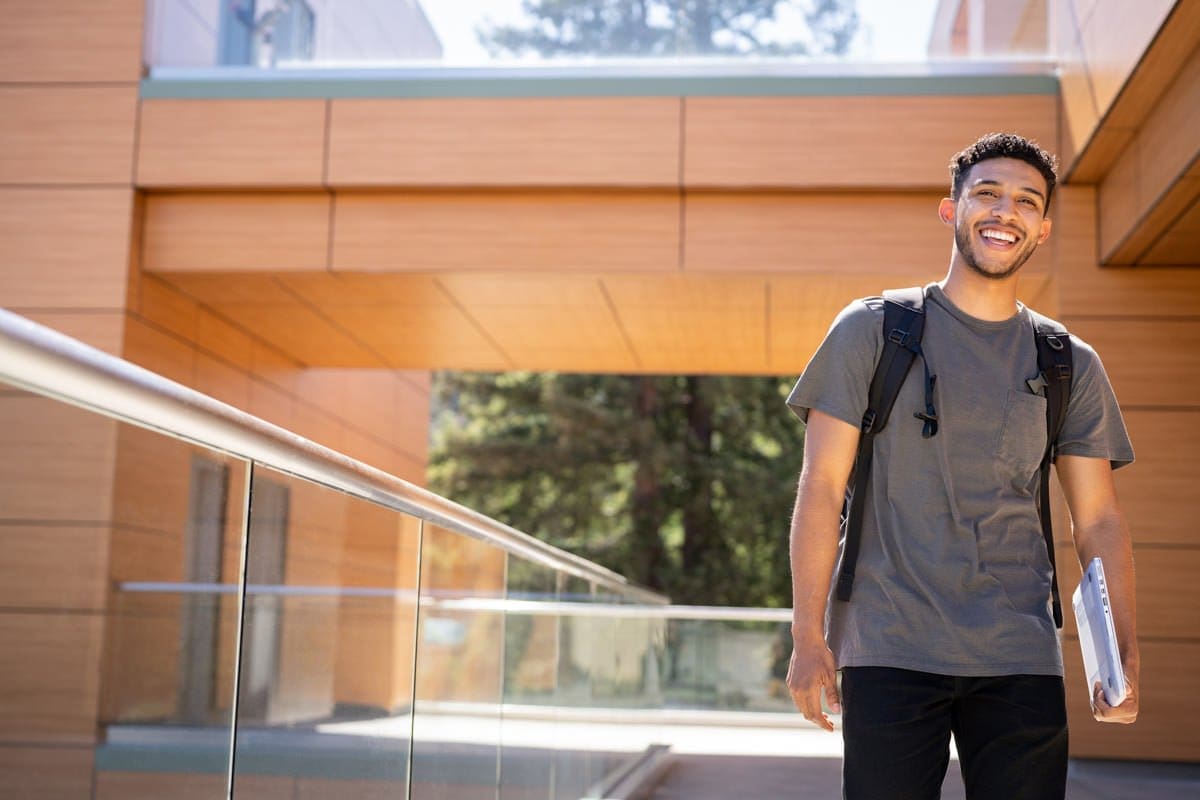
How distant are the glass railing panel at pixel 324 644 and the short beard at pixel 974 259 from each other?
108 cm

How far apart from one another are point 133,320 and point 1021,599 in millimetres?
6678

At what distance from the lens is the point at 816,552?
7.14ft

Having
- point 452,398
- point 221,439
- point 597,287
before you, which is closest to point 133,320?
point 597,287

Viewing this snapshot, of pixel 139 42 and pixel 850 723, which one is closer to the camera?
pixel 850 723

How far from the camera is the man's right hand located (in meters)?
2.08

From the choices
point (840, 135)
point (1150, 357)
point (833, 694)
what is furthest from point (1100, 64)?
point (833, 694)

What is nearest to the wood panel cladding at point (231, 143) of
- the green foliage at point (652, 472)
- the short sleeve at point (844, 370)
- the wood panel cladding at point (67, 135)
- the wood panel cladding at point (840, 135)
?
the wood panel cladding at point (67, 135)

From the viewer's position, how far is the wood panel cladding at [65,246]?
26.0 feet

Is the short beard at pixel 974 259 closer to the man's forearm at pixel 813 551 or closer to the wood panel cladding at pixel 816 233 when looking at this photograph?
the man's forearm at pixel 813 551

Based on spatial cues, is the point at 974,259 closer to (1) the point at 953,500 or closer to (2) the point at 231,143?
(1) the point at 953,500

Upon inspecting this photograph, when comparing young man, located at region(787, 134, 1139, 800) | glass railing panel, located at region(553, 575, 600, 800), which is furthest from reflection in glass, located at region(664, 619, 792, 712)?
young man, located at region(787, 134, 1139, 800)

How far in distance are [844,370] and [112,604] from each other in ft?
3.94

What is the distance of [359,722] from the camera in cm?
228

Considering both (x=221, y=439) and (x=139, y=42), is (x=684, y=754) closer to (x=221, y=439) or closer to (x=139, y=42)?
(x=139, y=42)
